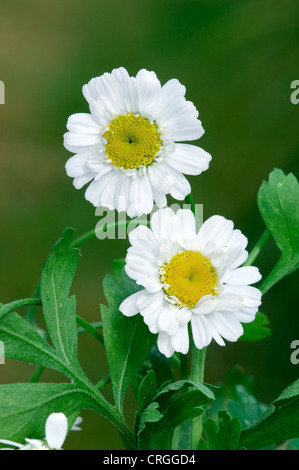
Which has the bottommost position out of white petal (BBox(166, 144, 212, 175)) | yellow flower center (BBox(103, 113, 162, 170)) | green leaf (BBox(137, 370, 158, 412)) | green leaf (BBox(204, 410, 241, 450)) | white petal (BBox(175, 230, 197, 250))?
green leaf (BBox(204, 410, 241, 450))

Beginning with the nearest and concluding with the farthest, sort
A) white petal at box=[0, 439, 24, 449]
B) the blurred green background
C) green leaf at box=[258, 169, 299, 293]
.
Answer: white petal at box=[0, 439, 24, 449]
green leaf at box=[258, 169, 299, 293]
the blurred green background

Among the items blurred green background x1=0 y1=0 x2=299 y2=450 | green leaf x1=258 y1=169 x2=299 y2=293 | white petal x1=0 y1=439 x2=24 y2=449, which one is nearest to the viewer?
white petal x1=0 y1=439 x2=24 y2=449

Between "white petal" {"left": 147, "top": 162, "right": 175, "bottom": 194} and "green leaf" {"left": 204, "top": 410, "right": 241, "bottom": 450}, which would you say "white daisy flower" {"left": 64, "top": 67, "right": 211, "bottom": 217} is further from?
"green leaf" {"left": 204, "top": 410, "right": 241, "bottom": 450}

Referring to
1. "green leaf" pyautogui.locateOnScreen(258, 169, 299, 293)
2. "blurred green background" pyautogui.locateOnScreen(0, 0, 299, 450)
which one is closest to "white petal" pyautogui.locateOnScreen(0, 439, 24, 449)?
"green leaf" pyautogui.locateOnScreen(258, 169, 299, 293)

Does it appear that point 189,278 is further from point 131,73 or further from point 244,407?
point 131,73

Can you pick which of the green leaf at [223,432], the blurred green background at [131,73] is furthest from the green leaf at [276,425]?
the blurred green background at [131,73]

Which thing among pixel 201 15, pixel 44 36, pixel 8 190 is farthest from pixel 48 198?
pixel 201 15
